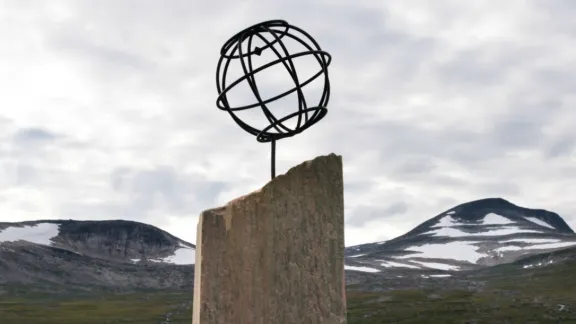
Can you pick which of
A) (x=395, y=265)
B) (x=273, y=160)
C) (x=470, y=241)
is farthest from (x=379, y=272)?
(x=273, y=160)

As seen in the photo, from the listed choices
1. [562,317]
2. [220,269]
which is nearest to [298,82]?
[220,269]

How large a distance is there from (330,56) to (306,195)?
1.44 meters

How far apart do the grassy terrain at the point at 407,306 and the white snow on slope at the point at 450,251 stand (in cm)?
4517

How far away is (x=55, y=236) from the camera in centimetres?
14450

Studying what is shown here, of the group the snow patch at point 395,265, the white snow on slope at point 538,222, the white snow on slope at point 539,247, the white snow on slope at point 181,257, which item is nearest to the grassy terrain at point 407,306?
the snow patch at point 395,265

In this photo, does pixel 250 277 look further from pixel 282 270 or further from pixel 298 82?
pixel 298 82

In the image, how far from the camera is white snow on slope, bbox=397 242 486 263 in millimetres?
137750

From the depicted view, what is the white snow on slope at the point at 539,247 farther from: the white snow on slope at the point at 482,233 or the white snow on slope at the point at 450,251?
the white snow on slope at the point at 482,233

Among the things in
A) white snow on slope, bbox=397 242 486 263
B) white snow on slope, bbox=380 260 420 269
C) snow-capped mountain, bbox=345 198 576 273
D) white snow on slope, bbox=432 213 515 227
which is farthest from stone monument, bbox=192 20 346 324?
white snow on slope, bbox=432 213 515 227

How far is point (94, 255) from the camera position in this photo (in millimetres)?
137875

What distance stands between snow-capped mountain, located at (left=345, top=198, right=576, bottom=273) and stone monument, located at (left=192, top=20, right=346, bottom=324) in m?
117

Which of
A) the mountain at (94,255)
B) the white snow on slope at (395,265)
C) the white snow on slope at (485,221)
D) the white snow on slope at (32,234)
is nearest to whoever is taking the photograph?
the mountain at (94,255)

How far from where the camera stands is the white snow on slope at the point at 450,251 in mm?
137750

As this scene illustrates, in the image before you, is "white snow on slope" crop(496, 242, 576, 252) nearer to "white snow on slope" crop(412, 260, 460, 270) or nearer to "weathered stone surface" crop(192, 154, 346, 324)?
"white snow on slope" crop(412, 260, 460, 270)
